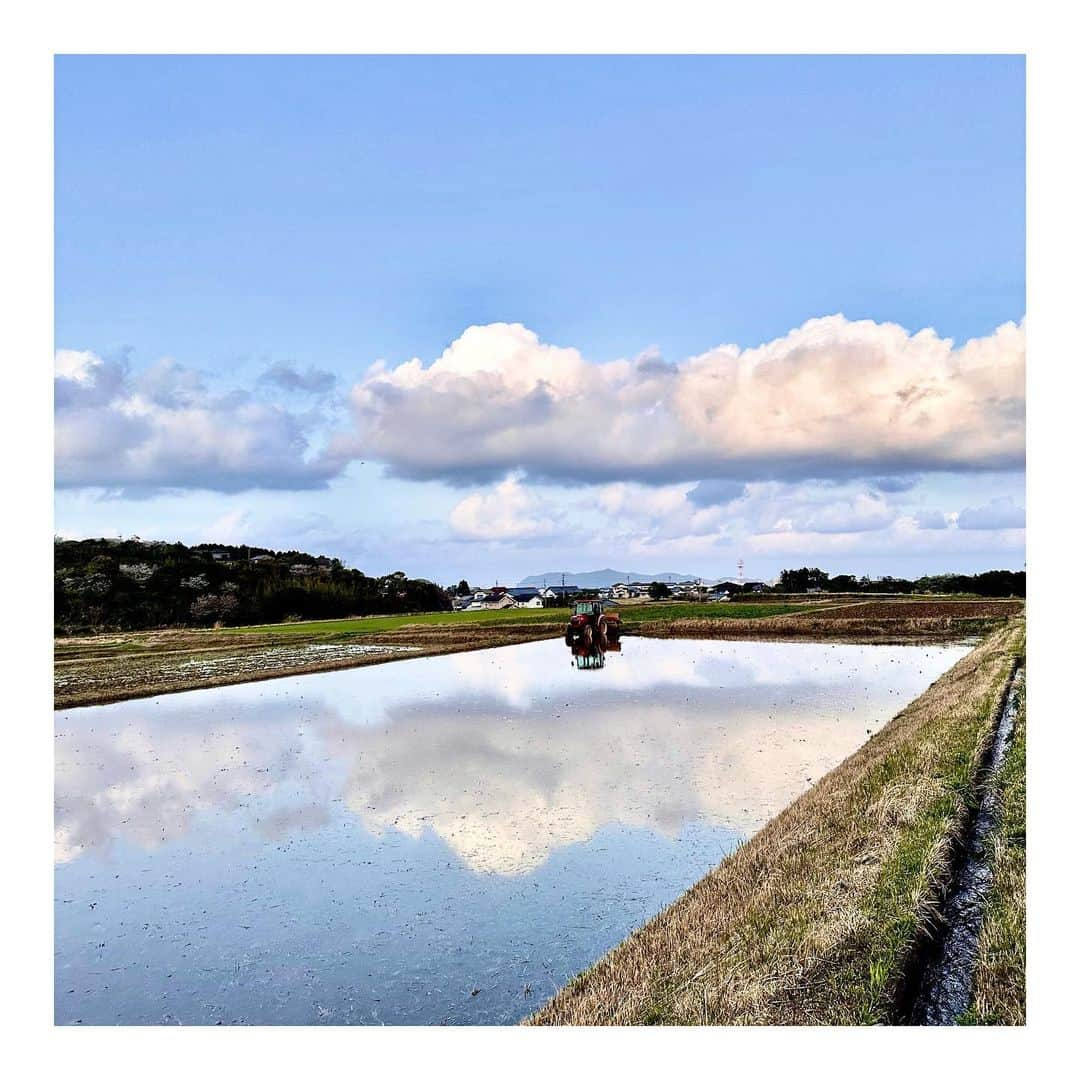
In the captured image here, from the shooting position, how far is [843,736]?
16.1 metres

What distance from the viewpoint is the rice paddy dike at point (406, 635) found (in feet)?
87.3

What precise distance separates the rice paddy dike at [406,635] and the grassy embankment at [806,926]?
18451 millimetres

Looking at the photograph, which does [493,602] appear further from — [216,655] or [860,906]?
[860,906]

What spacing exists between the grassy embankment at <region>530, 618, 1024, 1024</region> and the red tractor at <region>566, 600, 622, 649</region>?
2237cm

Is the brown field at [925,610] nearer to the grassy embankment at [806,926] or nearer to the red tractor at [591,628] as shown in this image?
the red tractor at [591,628]

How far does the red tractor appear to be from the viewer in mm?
33594

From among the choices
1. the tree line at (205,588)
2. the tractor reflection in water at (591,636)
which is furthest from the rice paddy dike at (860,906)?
the tree line at (205,588)

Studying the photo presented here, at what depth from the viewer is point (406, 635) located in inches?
1698

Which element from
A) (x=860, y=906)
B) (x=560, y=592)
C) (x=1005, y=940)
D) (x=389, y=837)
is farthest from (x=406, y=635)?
(x=1005, y=940)

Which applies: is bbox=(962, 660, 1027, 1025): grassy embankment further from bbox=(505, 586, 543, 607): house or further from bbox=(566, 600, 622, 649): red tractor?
bbox=(505, 586, 543, 607): house

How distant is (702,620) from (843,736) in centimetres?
3252

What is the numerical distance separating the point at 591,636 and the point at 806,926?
27015 mm
